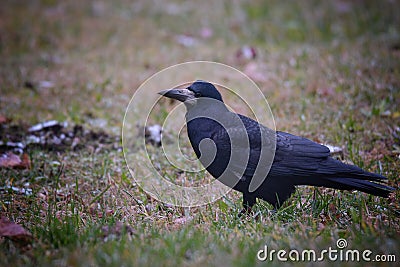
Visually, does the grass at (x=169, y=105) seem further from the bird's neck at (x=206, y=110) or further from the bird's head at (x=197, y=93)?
the bird's head at (x=197, y=93)

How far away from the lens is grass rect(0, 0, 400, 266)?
2.76 m

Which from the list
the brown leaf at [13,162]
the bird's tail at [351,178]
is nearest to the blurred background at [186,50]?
the brown leaf at [13,162]

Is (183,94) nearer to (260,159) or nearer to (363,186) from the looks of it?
(260,159)

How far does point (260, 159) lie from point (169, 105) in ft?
10.0

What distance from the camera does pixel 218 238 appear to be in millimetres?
2826

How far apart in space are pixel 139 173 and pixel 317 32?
5377mm

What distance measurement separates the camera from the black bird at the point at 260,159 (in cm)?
318

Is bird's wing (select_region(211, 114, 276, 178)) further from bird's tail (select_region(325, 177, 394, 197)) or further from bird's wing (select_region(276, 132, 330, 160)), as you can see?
bird's tail (select_region(325, 177, 394, 197))

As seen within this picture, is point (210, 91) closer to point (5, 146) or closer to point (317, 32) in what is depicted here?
point (5, 146)

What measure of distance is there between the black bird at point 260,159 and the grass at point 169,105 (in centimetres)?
22

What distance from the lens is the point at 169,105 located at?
6.18 metres

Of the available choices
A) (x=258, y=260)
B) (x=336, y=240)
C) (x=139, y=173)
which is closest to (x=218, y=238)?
(x=258, y=260)

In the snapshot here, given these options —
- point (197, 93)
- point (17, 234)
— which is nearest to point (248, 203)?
point (197, 93)

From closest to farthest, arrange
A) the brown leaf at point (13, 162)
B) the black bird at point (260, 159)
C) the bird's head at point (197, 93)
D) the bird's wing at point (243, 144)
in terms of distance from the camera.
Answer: the black bird at point (260, 159) < the bird's wing at point (243, 144) < the bird's head at point (197, 93) < the brown leaf at point (13, 162)
